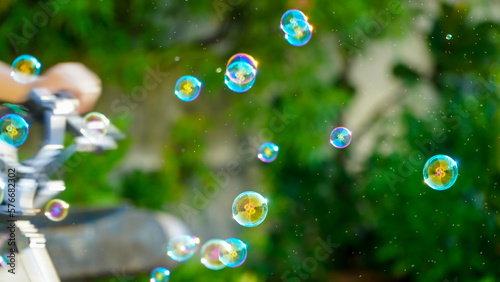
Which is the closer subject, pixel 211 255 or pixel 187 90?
pixel 211 255

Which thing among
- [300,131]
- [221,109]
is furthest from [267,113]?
[221,109]

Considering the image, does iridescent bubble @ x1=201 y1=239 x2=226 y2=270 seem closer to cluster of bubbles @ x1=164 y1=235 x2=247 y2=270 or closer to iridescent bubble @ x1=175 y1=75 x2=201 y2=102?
cluster of bubbles @ x1=164 y1=235 x2=247 y2=270

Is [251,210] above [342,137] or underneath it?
underneath

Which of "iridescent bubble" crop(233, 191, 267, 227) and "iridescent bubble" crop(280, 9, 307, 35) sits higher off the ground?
"iridescent bubble" crop(280, 9, 307, 35)

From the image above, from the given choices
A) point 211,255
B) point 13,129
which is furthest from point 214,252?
point 13,129

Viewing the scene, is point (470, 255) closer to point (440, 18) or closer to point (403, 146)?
point (403, 146)

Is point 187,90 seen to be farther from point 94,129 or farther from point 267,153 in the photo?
point 94,129

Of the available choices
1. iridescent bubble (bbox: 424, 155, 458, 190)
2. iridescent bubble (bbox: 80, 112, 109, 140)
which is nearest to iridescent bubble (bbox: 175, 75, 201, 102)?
iridescent bubble (bbox: 80, 112, 109, 140)
